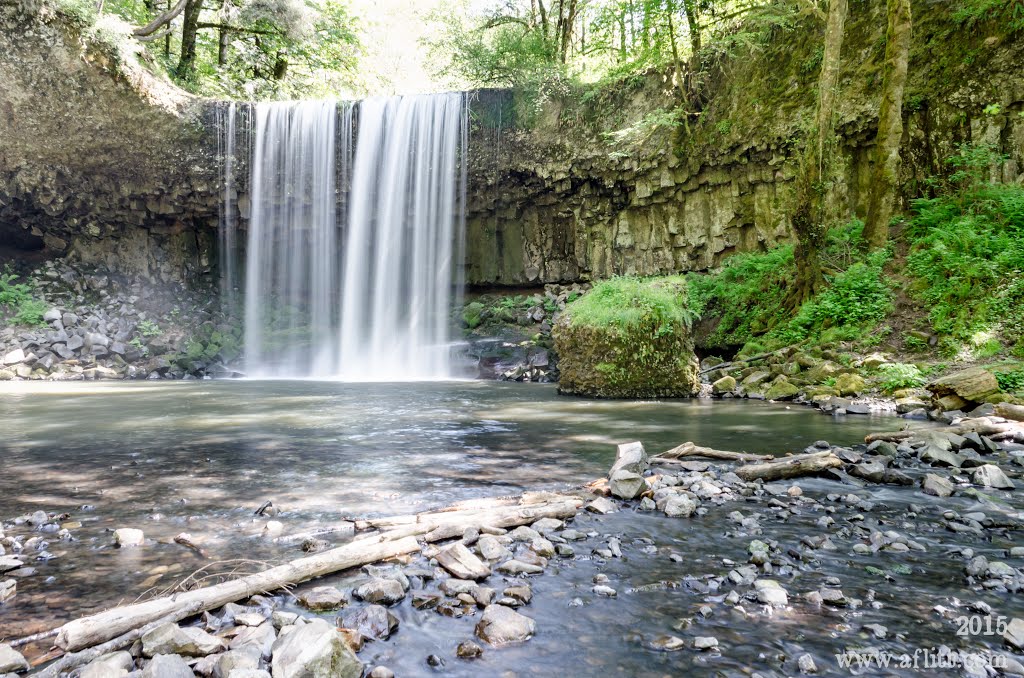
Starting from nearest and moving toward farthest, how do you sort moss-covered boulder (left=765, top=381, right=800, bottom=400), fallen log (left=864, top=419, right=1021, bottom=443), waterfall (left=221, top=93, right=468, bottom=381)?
fallen log (left=864, top=419, right=1021, bottom=443) < moss-covered boulder (left=765, top=381, right=800, bottom=400) < waterfall (left=221, top=93, right=468, bottom=381)

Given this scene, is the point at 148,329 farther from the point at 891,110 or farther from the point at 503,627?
the point at 891,110

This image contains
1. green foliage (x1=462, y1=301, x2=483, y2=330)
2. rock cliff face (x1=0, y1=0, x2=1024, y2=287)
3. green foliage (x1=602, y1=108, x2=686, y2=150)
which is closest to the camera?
rock cliff face (x1=0, y1=0, x2=1024, y2=287)

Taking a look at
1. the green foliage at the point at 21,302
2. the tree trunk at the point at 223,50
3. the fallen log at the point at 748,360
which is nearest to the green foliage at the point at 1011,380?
the fallen log at the point at 748,360

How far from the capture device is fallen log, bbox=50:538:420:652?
2.25 metres

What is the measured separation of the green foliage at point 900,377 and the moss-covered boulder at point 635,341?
302cm

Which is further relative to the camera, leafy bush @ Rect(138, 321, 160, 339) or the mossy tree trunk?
leafy bush @ Rect(138, 321, 160, 339)

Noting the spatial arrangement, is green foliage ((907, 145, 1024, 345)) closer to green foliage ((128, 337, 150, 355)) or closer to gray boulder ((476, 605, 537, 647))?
gray boulder ((476, 605, 537, 647))

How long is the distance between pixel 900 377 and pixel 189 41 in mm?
25449

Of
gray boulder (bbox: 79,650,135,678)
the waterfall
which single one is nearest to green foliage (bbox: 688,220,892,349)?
the waterfall

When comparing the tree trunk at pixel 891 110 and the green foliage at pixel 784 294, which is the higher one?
the tree trunk at pixel 891 110

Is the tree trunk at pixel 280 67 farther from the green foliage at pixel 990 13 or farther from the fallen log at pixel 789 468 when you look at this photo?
the fallen log at pixel 789 468

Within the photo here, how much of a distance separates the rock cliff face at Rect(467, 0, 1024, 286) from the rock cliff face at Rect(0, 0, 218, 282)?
10284 millimetres

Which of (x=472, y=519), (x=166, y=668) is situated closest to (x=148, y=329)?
(x=472, y=519)

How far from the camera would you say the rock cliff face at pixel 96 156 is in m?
18.3
